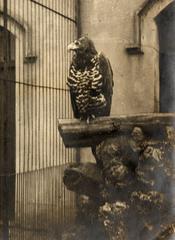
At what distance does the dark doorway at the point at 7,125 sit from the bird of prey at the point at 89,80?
451 millimetres

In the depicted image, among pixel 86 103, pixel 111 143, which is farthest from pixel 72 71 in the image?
pixel 111 143

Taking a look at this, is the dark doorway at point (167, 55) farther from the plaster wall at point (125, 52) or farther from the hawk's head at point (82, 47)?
the hawk's head at point (82, 47)

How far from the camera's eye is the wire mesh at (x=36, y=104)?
2.56 metres

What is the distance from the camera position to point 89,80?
2.04 metres

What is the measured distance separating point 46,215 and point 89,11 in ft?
3.46

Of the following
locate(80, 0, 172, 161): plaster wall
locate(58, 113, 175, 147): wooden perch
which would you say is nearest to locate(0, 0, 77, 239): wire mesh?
locate(80, 0, 172, 161): plaster wall

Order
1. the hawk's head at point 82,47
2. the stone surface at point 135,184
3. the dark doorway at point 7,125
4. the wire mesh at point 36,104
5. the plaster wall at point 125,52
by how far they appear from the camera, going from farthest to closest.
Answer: the wire mesh at point 36,104 < the dark doorway at point 7,125 < the plaster wall at point 125,52 < the hawk's head at point 82,47 < the stone surface at point 135,184

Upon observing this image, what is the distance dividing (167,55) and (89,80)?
36 cm

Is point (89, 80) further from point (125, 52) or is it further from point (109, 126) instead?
point (125, 52)

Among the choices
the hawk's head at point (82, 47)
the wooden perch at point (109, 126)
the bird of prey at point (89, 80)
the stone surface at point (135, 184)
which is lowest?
the stone surface at point (135, 184)

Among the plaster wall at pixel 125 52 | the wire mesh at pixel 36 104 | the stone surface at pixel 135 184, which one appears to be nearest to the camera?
the stone surface at pixel 135 184

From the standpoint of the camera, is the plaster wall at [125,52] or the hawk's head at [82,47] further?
the plaster wall at [125,52]

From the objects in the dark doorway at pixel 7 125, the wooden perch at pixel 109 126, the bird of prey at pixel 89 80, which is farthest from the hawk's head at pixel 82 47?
the dark doorway at pixel 7 125

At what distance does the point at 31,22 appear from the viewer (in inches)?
105
